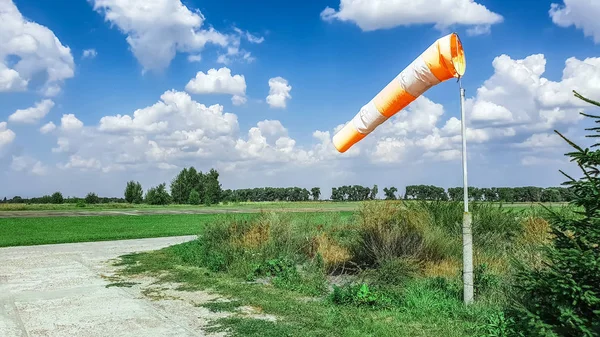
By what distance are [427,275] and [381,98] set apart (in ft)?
11.9

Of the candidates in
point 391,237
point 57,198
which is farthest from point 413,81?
point 57,198

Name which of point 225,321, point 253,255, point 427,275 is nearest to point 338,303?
point 225,321

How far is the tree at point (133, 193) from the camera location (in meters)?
85.5

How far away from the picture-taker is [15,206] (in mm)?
52812

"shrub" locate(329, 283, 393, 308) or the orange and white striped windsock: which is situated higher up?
the orange and white striped windsock

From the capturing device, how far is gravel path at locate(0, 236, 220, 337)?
6.64 metres

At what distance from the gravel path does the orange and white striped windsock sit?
13.2ft

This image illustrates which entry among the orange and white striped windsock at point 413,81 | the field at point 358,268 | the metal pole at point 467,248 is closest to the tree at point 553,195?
the field at point 358,268

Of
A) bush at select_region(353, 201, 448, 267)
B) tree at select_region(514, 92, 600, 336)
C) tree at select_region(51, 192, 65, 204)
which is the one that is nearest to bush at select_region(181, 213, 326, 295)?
bush at select_region(353, 201, 448, 267)

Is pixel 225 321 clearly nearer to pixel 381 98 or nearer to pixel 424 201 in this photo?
pixel 381 98

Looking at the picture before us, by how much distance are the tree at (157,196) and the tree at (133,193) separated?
108 inches

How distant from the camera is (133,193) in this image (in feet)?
281

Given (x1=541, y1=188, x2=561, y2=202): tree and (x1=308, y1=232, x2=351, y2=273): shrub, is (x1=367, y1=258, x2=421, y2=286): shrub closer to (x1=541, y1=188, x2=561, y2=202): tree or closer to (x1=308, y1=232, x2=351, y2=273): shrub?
(x1=308, y1=232, x2=351, y2=273): shrub

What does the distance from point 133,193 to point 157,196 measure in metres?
5.04
